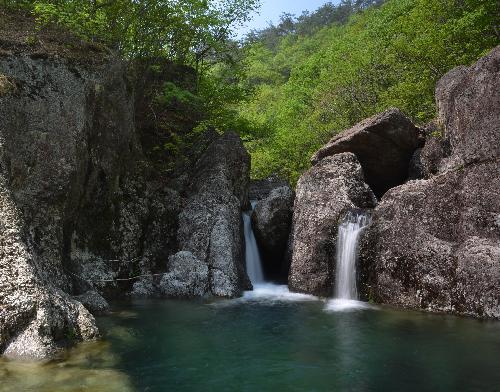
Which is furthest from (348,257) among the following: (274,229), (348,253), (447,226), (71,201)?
(71,201)

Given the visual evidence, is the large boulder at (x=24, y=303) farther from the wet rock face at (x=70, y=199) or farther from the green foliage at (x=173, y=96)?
the green foliage at (x=173, y=96)

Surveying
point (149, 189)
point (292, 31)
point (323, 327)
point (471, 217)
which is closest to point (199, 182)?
point (149, 189)

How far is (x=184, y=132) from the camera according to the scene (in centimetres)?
2200

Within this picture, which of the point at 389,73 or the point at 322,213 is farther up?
the point at 389,73

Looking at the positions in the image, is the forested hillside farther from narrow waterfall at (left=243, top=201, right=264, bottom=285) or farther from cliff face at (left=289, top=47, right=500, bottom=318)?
narrow waterfall at (left=243, top=201, right=264, bottom=285)

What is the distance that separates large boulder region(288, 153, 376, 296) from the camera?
53.7 feet

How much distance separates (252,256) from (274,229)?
4.57 ft

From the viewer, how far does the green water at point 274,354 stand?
8.59 metres

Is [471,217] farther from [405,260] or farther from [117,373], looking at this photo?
[117,373]

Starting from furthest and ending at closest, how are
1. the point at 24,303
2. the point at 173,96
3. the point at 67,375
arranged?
the point at 173,96 → the point at 24,303 → the point at 67,375

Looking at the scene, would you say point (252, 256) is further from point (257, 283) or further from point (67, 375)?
point (67, 375)

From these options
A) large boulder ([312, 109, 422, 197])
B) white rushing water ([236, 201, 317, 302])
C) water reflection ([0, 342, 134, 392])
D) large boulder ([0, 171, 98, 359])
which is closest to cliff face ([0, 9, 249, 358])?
large boulder ([0, 171, 98, 359])

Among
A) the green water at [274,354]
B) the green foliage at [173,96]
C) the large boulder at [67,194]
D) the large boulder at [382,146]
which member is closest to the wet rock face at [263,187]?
the large boulder at [382,146]

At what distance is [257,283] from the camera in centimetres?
1886
